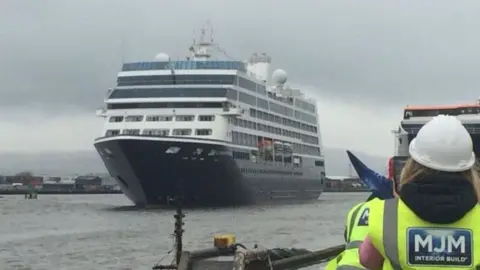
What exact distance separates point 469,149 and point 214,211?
44.9 metres

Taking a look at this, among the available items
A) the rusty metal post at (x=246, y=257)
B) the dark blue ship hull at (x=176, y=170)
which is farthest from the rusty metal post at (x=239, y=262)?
the dark blue ship hull at (x=176, y=170)

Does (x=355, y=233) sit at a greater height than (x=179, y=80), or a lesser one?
lesser

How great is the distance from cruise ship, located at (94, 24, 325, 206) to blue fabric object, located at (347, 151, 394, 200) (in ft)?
142

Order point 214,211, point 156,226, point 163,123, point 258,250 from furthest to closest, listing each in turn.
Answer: point 163,123, point 214,211, point 156,226, point 258,250

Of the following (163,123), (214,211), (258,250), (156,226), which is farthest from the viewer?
(163,123)

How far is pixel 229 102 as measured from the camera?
173ft

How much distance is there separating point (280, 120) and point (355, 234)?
62763 millimetres

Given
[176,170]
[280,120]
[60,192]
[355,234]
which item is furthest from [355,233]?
[60,192]

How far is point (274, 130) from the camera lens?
208ft

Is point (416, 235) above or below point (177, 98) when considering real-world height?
below

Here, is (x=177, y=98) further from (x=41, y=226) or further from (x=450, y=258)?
(x=450, y=258)

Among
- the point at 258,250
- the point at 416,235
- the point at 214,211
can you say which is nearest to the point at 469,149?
the point at 416,235

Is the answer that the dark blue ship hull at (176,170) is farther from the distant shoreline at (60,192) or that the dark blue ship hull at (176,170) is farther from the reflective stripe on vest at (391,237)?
the distant shoreline at (60,192)

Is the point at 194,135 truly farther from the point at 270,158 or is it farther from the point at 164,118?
the point at 270,158
